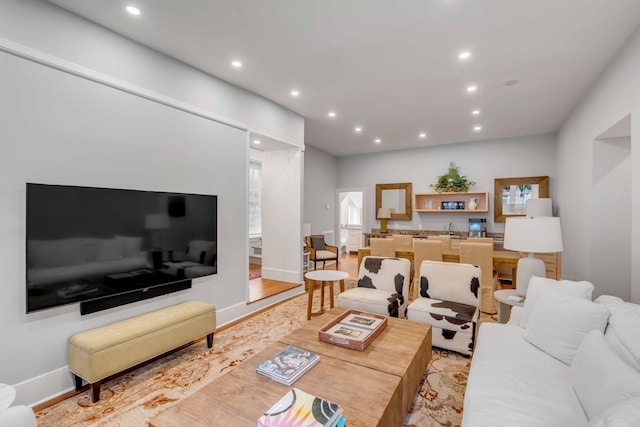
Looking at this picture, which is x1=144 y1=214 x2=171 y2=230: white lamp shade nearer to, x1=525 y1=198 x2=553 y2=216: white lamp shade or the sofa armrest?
the sofa armrest

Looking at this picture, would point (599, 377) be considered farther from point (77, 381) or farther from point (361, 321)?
point (77, 381)

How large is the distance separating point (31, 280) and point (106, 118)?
1381 millimetres

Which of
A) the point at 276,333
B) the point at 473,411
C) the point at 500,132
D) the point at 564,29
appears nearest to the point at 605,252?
the point at 564,29

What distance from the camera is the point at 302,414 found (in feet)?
4.24

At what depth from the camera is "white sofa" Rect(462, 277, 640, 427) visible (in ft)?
4.20

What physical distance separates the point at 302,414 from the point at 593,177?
14.1ft

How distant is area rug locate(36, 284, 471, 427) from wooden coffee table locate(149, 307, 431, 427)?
160 mm

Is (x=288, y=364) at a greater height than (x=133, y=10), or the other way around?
(x=133, y=10)

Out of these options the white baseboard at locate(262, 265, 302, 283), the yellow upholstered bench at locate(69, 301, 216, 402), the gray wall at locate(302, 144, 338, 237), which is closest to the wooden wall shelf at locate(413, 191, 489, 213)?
the gray wall at locate(302, 144, 338, 237)

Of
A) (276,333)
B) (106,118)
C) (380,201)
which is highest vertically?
(106,118)

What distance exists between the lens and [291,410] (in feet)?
4.33

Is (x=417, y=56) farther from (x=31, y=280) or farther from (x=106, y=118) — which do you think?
(x=31, y=280)

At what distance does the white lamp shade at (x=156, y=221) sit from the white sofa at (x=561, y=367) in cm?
280

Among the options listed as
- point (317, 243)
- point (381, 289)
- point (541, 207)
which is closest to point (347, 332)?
point (381, 289)
